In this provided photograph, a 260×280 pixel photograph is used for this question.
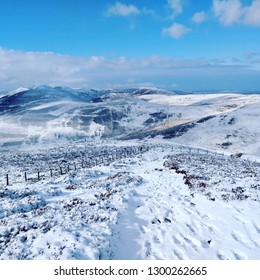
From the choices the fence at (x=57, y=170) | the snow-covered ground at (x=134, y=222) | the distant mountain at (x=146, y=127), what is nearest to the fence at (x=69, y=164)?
the fence at (x=57, y=170)

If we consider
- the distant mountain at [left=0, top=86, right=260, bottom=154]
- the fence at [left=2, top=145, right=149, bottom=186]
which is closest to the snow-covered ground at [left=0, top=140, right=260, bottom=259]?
the fence at [left=2, top=145, right=149, bottom=186]

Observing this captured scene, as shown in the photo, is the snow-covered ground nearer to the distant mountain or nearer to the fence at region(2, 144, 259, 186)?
the fence at region(2, 144, 259, 186)

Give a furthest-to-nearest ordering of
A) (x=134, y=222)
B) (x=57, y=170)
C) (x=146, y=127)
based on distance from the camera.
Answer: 1. (x=146, y=127)
2. (x=57, y=170)
3. (x=134, y=222)

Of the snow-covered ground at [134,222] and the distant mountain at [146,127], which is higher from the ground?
the snow-covered ground at [134,222]

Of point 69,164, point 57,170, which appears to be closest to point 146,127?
point 69,164

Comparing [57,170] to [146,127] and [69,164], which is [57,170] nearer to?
[69,164]

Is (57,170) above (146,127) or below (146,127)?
above

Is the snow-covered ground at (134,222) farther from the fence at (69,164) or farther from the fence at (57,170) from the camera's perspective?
the fence at (69,164)
